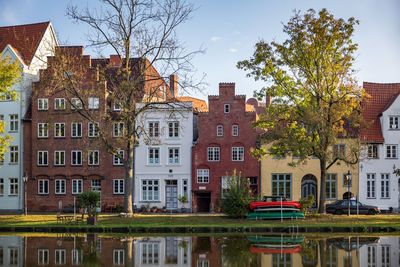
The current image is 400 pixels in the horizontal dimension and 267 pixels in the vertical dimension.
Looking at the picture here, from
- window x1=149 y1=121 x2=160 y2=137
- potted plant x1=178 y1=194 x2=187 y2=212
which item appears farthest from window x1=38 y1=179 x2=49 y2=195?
potted plant x1=178 y1=194 x2=187 y2=212

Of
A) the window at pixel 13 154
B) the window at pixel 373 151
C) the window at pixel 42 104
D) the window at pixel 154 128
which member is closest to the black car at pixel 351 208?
the window at pixel 373 151

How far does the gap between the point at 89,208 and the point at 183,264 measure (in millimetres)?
16495

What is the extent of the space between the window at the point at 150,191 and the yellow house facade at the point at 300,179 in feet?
34.0

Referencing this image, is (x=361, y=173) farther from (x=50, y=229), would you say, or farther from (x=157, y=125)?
(x=50, y=229)

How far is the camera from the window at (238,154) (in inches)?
1998

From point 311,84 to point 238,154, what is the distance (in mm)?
16206

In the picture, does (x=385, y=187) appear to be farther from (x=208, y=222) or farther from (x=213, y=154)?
(x=208, y=222)

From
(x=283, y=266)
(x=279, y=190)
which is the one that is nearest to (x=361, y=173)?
(x=279, y=190)

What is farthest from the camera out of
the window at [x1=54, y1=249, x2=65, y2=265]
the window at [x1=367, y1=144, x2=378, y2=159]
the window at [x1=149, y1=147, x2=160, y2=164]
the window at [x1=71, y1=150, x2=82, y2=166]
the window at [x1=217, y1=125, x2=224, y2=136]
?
the window at [x1=71, y1=150, x2=82, y2=166]

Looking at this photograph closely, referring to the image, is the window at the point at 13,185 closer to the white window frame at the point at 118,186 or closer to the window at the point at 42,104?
the window at the point at 42,104

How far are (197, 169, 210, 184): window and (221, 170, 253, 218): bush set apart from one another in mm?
14841

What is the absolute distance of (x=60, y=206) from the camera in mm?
52156

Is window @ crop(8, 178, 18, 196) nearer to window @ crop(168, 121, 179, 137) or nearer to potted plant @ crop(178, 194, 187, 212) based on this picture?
window @ crop(168, 121, 179, 137)

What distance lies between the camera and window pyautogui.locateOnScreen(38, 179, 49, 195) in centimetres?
5291
